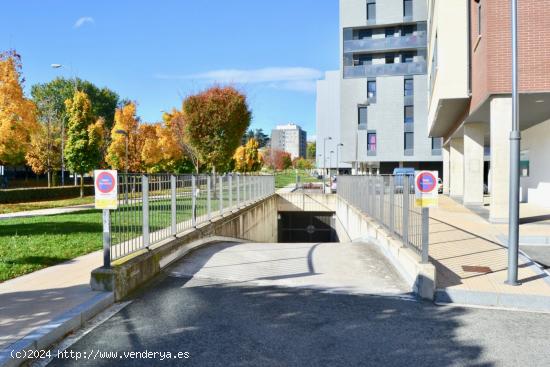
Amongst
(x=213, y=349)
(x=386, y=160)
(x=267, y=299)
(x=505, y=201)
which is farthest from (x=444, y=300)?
(x=386, y=160)

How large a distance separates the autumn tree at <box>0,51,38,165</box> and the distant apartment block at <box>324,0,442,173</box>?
31.3 meters

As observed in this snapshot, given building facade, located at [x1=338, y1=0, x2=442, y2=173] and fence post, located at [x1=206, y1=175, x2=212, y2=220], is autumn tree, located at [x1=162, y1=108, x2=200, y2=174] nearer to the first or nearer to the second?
building facade, located at [x1=338, y1=0, x2=442, y2=173]

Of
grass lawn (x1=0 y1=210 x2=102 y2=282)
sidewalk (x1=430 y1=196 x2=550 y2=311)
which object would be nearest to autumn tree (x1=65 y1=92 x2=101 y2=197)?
grass lawn (x1=0 y1=210 x2=102 y2=282)

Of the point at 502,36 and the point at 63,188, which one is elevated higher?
the point at 502,36

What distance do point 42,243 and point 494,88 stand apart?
1242 cm

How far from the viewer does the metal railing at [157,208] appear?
6.67m

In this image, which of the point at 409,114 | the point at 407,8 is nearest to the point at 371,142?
the point at 409,114

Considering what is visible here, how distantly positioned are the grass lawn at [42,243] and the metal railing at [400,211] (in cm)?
643

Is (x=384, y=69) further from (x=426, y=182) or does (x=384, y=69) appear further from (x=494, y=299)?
(x=494, y=299)

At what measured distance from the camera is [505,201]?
13195 millimetres

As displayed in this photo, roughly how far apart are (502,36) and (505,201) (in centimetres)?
476

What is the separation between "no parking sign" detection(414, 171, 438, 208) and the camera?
6.57 metres

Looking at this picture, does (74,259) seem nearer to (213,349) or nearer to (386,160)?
(213,349)

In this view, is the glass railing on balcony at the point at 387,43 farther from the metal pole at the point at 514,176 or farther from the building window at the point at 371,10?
the metal pole at the point at 514,176
